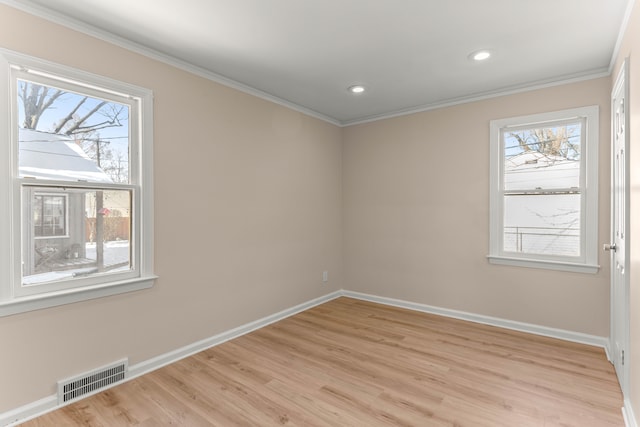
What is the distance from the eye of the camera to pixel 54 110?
2.20 meters

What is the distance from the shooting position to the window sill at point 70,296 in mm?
1974

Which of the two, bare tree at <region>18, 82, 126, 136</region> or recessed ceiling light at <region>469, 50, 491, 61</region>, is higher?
recessed ceiling light at <region>469, 50, 491, 61</region>

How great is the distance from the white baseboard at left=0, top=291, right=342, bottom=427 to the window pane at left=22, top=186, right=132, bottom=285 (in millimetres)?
762

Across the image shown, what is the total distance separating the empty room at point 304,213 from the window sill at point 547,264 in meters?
0.02

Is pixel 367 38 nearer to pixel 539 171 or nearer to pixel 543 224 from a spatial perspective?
pixel 539 171

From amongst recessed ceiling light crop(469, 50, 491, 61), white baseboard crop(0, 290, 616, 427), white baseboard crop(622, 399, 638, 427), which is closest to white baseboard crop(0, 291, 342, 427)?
white baseboard crop(0, 290, 616, 427)

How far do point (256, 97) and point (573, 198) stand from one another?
3.32 meters

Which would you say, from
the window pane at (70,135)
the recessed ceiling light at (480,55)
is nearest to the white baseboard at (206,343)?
the window pane at (70,135)

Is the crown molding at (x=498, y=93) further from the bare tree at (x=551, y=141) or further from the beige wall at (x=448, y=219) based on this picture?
the bare tree at (x=551, y=141)

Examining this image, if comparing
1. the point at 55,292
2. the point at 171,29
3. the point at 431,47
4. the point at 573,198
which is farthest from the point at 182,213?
the point at 573,198

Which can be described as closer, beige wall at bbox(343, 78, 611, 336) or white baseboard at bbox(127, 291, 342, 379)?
white baseboard at bbox(127, 291, 342, 379)

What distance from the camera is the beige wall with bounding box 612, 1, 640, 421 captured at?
69.5 inches

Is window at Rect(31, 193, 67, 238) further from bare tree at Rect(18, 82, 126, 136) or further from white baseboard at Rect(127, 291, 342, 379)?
white baseboard at Rect(127, 291, 342, 379)

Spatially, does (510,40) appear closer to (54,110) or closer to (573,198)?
(573,198)
